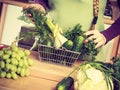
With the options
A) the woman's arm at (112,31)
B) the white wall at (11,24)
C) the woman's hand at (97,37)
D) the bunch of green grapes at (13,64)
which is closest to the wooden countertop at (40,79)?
the bunch of green grapes at (13,64)

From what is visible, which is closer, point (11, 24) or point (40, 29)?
point (40, 29)

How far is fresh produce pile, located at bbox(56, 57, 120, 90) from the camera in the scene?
891 mm

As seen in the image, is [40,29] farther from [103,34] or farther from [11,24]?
[11,24]

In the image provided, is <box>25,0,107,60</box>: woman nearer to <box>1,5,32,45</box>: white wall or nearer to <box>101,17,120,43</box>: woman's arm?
<box>101,17,120,43</box>: woman's arm

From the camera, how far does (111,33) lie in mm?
1465

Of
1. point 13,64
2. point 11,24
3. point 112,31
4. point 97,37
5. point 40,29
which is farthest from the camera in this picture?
point 11,24

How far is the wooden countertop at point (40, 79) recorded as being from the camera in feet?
3.14

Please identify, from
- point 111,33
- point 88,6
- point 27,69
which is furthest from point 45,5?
point 27,69

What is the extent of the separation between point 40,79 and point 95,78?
224 mm

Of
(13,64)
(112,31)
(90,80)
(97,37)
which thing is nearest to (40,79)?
(13,64)

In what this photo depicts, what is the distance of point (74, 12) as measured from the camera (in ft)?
5.11

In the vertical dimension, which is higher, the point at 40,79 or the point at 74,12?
the point at 74,12

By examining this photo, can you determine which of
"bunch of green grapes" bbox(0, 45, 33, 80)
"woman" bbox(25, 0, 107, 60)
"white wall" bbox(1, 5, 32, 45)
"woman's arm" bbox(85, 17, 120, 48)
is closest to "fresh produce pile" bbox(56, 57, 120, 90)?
"bunch of green grapes" bbox(0, 45, 33, 80)

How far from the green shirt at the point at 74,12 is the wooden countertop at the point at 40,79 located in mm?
433
